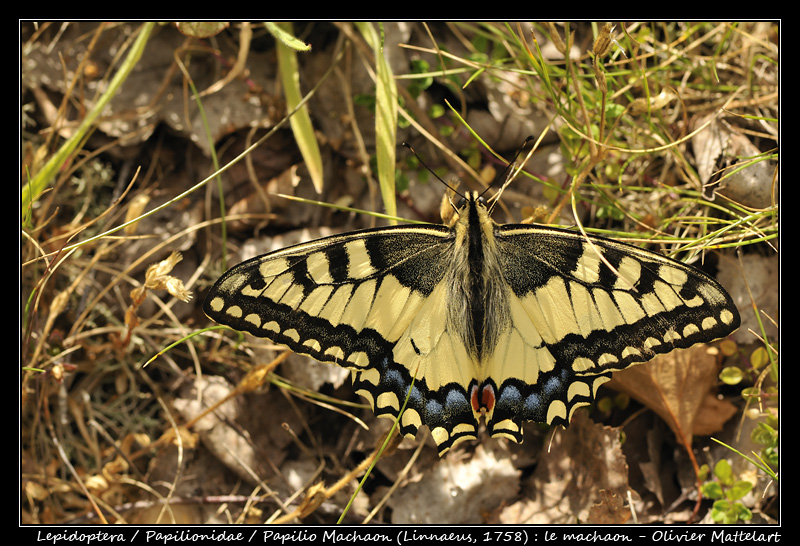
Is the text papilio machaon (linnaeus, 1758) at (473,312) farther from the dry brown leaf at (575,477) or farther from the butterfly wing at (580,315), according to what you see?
the dry brown leaf at (575,477)

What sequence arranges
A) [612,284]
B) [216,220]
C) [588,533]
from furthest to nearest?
[216,220]
[588,533]
[612,284]

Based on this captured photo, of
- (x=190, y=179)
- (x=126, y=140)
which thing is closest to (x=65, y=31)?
(x=126, y=140)

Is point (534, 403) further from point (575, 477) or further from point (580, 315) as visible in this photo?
point (575, 477)

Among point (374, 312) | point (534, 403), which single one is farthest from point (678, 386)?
point (374, 312)

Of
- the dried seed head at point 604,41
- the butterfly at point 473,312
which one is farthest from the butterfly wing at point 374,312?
the dried seed head at point 604,41

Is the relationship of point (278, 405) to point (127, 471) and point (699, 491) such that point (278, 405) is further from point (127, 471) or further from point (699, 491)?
point (699, 491)

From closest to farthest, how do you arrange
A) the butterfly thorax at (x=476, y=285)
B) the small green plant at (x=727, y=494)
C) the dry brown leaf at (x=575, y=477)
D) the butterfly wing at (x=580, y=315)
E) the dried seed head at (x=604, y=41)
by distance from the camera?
the dried seed head at (x=604, y=41)
the butterfly wing at (x=580, y=315)
the butterfly thorax at (x=476, y=285)
the small green plant at (x=727, y=494)
the dry brown leaf at (x=575, y=477)

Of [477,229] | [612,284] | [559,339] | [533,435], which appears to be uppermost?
[477,229]
